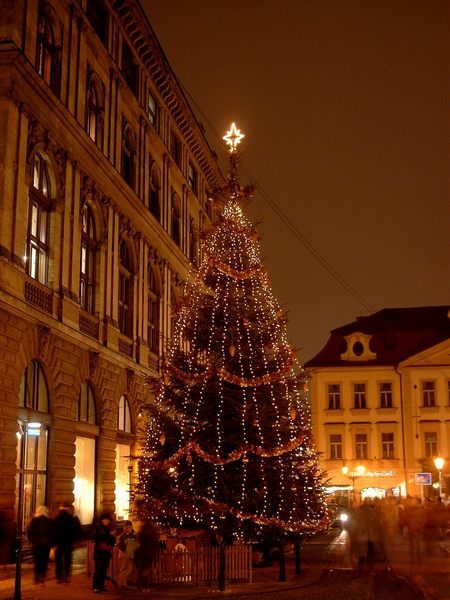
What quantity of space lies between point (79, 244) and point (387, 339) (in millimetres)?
38081

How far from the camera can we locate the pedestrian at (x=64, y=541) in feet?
60.9

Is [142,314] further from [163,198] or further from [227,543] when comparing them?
[227,543]

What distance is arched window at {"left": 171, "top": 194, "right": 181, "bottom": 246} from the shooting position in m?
43.5

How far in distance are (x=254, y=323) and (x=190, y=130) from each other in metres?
27.3

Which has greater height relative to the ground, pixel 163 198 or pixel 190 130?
pixel 190 130

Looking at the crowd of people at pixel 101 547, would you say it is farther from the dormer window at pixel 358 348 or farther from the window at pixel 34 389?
the dormer window at pixel 358 348

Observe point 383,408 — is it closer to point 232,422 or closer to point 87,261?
point 87,261

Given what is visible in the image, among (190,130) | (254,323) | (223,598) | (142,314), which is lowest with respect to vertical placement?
(223,598)

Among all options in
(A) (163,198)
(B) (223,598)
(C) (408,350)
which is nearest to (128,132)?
(A) (163,198)

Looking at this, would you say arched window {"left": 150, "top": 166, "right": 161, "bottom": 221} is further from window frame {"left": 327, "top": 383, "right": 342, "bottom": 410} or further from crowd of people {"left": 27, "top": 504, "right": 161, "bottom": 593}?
window frame {"left": 327, "top": 383, "right": 342, "bottom": 410}

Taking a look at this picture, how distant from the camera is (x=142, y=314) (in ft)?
120

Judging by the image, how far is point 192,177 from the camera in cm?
4844

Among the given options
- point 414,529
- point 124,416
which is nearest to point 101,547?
point 414,529

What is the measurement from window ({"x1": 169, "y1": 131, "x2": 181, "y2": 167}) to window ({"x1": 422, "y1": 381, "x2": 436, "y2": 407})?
84.2ft
